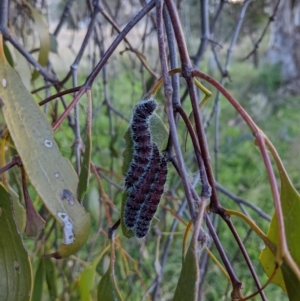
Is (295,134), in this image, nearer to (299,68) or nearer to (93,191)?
(299,68)

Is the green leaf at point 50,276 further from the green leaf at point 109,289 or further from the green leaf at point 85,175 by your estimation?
the green leaf at point 85,175

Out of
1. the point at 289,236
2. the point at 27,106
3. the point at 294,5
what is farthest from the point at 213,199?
the point at 294,5

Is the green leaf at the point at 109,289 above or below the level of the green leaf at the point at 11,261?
below

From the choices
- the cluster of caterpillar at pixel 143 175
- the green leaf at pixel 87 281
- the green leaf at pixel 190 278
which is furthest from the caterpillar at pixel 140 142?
the green leaf at pixel 87 281

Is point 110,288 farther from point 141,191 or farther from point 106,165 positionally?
point 106,165

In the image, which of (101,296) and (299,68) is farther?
(299,68)

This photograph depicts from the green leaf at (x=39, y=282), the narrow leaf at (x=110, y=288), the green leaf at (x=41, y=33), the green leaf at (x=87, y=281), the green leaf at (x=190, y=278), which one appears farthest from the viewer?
the green leaf at (x=41, y=33)

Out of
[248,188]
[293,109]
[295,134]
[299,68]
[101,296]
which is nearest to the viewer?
[101,296]

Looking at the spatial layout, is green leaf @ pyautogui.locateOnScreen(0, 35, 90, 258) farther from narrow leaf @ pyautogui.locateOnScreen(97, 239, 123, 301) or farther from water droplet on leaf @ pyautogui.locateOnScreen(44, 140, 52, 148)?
narrow leaf @ pyautogui.locateOnScreen(97, 239, 123, 301)
